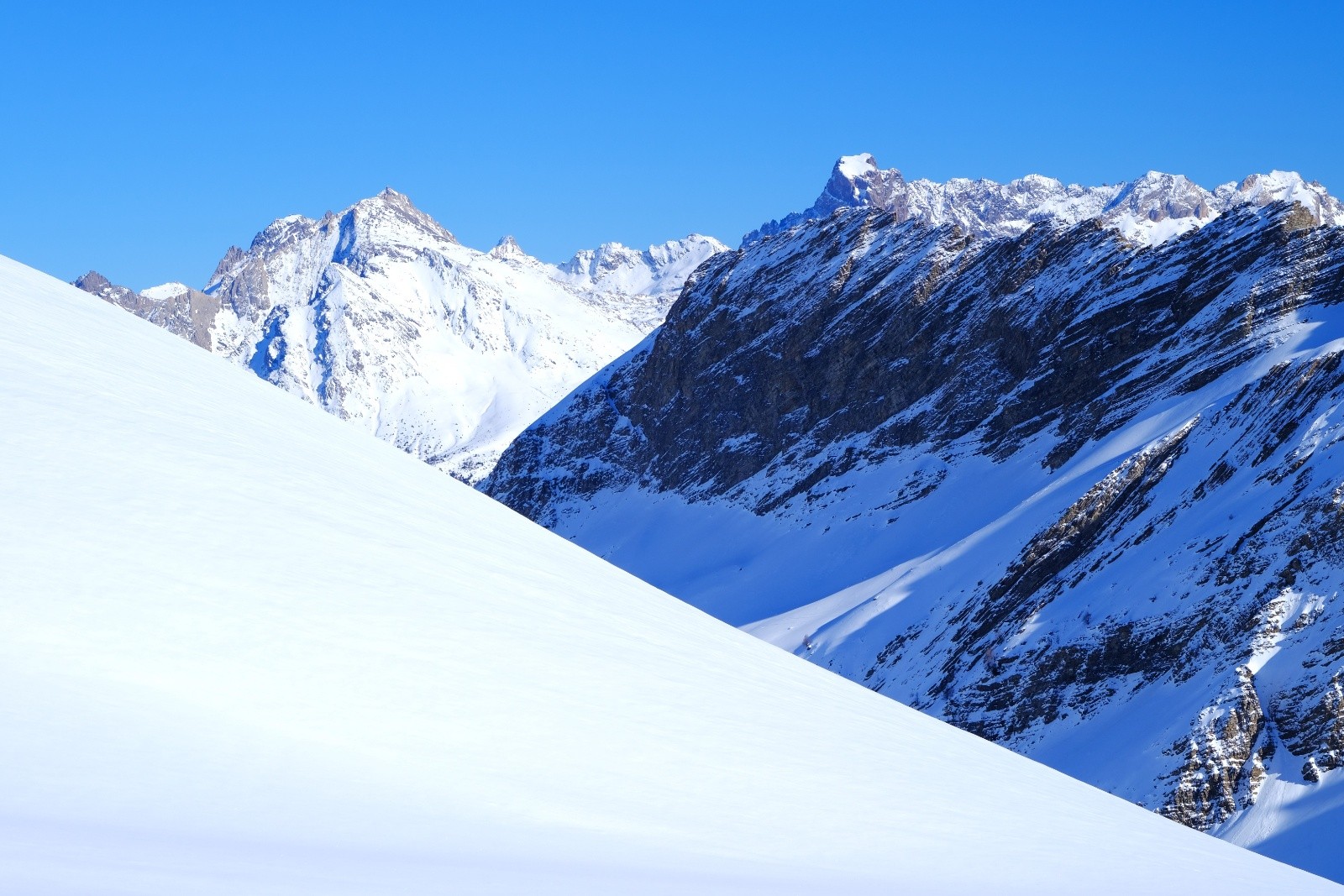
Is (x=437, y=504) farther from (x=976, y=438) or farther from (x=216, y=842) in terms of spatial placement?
(x=976, y=438)

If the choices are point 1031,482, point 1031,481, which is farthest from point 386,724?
point 1031,481

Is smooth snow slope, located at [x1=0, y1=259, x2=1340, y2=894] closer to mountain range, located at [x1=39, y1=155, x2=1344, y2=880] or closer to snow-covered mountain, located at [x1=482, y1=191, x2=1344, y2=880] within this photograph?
mountain range, located at [x1=39, y1=155, x2=1344, y2=880]

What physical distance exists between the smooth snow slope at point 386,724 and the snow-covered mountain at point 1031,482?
25.0 m

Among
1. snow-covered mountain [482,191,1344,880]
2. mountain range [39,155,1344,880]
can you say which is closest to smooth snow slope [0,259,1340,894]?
mountain range [39,155,1344,880]

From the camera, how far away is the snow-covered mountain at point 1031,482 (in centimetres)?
3678

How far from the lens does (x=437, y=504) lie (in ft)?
41.6

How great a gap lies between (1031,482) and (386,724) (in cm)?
5992

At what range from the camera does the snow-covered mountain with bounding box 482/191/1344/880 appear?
1448 inches

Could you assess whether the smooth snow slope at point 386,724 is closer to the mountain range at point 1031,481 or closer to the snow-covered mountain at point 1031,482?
the mountain range at point 1031,481

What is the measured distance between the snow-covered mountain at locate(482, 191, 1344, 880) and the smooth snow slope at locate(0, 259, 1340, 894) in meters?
25.0

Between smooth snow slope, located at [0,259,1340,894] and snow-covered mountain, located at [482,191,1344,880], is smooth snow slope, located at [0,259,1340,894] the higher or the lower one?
the lower one

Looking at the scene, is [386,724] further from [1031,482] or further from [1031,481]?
[1031,481]

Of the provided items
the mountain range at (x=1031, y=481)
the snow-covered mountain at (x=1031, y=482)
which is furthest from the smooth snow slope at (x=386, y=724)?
the snow-covered mountain at (x=1031, y=482)

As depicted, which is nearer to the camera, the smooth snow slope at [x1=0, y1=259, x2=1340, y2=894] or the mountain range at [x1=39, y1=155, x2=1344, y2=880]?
the smooth snow slope at [x1=0, y1=259, x2=1340, y2=894]
